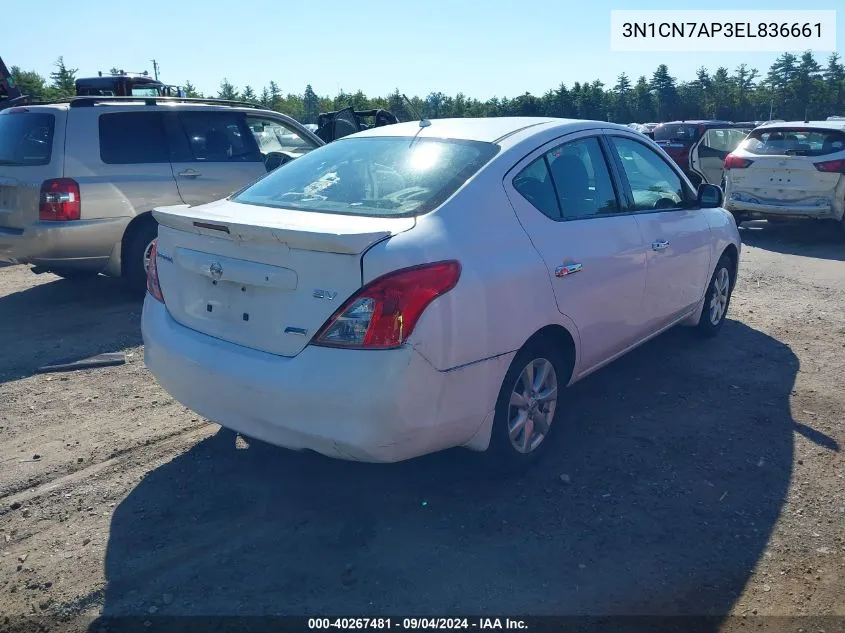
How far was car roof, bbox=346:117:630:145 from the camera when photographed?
3.93 metres

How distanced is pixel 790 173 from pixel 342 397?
976 centimetres

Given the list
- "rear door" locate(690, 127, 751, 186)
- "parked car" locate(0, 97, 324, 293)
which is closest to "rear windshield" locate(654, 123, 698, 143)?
"rear door" locate(690, 127, 751, 186)

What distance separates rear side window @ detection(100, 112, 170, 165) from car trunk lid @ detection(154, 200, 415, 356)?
3722 mm

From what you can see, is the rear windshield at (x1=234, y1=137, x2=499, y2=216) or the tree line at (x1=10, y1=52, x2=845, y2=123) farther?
the tree line at (x1=10, y1=52, x2=845, y2=123)

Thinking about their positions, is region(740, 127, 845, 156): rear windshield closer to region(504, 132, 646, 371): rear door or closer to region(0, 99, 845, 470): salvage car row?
region(0, 99, 845, 470): salvage car row

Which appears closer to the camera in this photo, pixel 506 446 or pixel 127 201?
pixel 506 446

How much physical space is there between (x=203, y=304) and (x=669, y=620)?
230cm

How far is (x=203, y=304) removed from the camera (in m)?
3.39

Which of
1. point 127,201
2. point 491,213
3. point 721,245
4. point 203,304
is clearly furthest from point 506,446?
point 127,201

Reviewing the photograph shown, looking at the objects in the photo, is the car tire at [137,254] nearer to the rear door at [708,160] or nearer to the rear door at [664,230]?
the rear door at [664,230]

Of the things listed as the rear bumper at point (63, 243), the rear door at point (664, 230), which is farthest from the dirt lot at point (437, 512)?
the rear bumper at point (63, 243)

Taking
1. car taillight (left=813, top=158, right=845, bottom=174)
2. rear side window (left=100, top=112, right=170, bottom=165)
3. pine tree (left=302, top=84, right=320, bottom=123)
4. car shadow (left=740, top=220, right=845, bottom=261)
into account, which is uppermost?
pine tree (left=302, top=84, right=320, bottom=123)

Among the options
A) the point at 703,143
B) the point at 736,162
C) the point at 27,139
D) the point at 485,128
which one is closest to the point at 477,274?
the point at 485,128

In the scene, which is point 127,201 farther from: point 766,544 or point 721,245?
point 766,544
